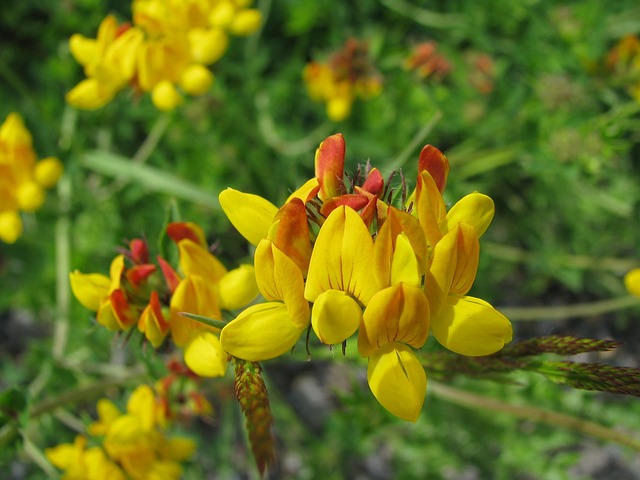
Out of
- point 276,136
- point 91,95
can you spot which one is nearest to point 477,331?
A: point 91,95

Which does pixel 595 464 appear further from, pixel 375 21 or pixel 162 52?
pixel 162 52

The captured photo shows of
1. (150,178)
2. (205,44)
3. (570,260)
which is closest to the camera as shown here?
(205,44)

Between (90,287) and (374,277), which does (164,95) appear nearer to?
(90,287)

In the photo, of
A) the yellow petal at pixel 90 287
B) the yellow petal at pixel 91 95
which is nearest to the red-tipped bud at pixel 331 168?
the yellow petal at pixel 90 287

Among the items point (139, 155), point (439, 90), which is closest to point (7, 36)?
point (139, 155)

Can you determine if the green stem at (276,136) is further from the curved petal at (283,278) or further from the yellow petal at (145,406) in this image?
the curved petal at (283,278)
